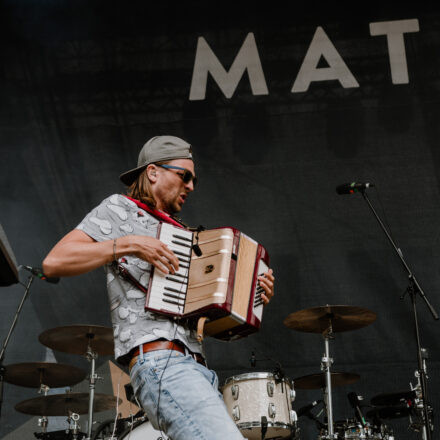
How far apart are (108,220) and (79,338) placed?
3.06m

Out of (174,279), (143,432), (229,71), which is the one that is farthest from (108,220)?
(229,71)

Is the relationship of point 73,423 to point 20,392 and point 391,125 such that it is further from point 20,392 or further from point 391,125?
point 391,125

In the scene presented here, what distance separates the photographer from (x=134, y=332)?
81.8 inches

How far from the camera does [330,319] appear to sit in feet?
17.0

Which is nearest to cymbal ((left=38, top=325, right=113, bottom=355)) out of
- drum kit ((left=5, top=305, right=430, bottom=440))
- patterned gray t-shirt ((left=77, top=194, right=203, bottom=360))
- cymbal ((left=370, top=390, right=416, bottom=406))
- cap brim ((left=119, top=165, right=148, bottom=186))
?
drum kit ((left=5, top=305, right=430, bottom=440))

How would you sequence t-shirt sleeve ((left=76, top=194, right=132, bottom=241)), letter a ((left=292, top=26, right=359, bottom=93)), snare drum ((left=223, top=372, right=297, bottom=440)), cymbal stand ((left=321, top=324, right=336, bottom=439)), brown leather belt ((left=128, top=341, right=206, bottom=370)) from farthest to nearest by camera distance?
letter a ((left=292, top=26, right=359, bottom=93)), cymbal stand ((left=321, top=324, right=336, bottom=439)), snare drum ((left=223, top=372, right=297, bottom=440)), t-shirt sleeve ((left=76, top=194, right=132, bottom=241)), brown leather belt ((left=128, top=341, right=206, bottom=370))

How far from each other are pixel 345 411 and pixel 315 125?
9.41ft

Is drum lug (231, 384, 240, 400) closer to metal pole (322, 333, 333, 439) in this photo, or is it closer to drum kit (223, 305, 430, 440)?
drum kit (223, 305, 430, 440)

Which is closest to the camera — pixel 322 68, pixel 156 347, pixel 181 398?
pixel 181 398

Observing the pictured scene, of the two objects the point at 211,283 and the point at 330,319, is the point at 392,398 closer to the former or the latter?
the point at 330,319

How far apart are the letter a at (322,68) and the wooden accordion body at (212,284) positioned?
4.76 meters

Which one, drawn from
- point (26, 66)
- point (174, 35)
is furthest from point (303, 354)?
point (26, 66)

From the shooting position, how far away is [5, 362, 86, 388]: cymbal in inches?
199

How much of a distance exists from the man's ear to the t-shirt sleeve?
0.62ft
